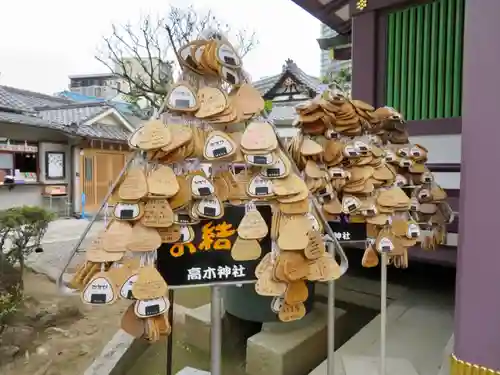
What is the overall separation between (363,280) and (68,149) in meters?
11.2

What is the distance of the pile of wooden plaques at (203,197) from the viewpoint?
1.50 meters

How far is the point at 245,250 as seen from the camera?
1.75m

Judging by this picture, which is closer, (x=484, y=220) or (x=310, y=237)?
(x=310, y=237)

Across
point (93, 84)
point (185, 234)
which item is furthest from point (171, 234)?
point (93, 84)

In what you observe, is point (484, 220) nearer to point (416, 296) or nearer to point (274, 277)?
point (274, 277)

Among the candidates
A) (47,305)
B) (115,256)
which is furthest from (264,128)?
(47,305)

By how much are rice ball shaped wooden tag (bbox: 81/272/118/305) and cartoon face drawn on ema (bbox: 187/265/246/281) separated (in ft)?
1.20

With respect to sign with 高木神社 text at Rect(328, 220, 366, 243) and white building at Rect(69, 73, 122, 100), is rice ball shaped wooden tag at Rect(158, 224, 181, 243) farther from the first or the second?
white building at Rect(69, 73, 122, 100)

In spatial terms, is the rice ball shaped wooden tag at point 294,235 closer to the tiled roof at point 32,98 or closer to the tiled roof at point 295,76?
the tiled roof at point 295,76

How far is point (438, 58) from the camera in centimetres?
434

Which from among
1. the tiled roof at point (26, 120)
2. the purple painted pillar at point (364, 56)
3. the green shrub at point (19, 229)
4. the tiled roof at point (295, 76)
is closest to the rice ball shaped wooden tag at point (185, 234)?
the purple painted pillar at point (364, 56)

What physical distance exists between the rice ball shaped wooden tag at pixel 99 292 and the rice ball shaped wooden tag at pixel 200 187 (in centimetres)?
47

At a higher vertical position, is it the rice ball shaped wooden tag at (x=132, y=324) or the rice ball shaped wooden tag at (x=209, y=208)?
the rice ball shaped wooden tag at (x=209, y=208)

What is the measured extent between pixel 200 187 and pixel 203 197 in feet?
0.16
